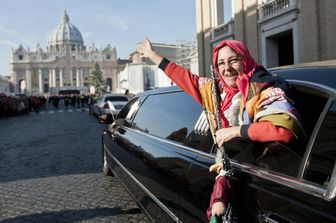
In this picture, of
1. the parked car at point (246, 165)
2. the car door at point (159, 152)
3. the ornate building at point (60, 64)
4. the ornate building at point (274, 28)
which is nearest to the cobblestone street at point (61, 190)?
the car door at point (159, 152)

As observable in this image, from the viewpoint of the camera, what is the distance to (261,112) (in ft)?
7.04

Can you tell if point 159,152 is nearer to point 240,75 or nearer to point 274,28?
point 240,75

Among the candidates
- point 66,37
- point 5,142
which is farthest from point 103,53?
point 5,142

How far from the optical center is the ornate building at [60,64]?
554ft

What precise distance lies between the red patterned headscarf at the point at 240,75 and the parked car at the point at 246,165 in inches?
8.8

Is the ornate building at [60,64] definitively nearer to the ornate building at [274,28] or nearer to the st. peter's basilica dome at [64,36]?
the st. peter's basilica dome at [64,36]

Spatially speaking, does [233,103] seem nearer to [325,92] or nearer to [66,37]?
[325,92]

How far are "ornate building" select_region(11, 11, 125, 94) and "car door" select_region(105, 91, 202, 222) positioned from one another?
163 meters

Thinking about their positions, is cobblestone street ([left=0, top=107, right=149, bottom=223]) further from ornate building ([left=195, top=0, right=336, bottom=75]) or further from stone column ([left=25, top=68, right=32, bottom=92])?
stone column ([left=25, top=68, right=32, bottom=92])

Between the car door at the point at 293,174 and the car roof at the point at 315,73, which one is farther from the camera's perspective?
the car roof at the point at 315,73

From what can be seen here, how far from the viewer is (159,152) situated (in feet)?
12.0

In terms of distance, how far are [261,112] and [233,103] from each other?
345mm

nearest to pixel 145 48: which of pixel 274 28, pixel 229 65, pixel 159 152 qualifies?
pixel 229 65

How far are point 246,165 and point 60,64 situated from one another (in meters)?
175
